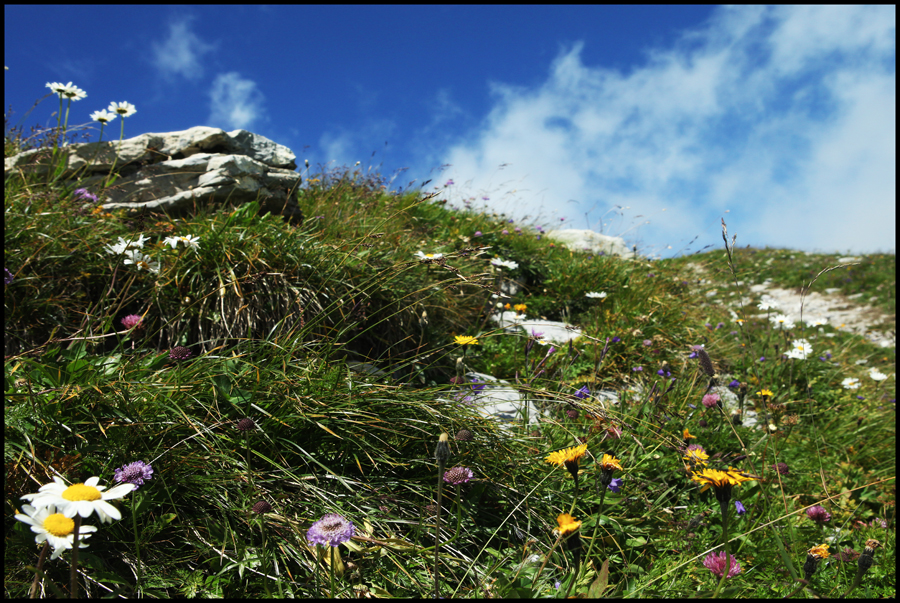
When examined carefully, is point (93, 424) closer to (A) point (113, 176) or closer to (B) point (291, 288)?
(B) point (291, 288)

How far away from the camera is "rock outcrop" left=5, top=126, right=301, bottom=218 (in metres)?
3.74

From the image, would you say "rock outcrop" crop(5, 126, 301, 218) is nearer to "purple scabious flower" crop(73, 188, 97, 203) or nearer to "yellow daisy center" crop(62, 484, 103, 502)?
"purple scabious flower" crop(73, 188, 97, 203)

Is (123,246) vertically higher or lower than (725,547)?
higher

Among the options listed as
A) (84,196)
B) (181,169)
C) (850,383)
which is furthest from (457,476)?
(850,383)

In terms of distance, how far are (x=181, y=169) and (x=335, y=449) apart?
10.3ft

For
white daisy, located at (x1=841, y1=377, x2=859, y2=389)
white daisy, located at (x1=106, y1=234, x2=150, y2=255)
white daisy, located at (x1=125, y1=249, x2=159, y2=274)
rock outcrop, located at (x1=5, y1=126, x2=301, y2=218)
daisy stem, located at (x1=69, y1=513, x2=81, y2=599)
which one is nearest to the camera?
daisy stem, located at (x1=69, y1=513, x2=81, y2=599)

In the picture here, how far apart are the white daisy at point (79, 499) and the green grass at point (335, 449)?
15 cm

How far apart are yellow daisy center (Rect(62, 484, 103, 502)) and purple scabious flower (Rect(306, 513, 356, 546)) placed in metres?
0.45

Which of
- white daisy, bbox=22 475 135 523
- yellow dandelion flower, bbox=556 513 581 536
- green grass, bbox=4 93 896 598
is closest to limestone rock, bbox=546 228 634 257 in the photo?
green grass, bbox=4 93 896 598

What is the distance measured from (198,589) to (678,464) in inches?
75.9

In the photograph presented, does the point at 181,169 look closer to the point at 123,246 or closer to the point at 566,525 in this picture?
the point at 123,246

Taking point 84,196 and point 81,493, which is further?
point 84,196

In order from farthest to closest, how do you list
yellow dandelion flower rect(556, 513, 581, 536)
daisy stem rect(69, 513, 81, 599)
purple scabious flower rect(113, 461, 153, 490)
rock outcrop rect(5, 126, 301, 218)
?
rock outcrop rect(5, 126, 301, 218) < purple scabious flower rect(113, 461, 153, 490) < yellow dandelion flower rect(556, 513, 581, 536) < daisy stem rect(69, 513, 81, 599)

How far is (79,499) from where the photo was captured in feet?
3.29
